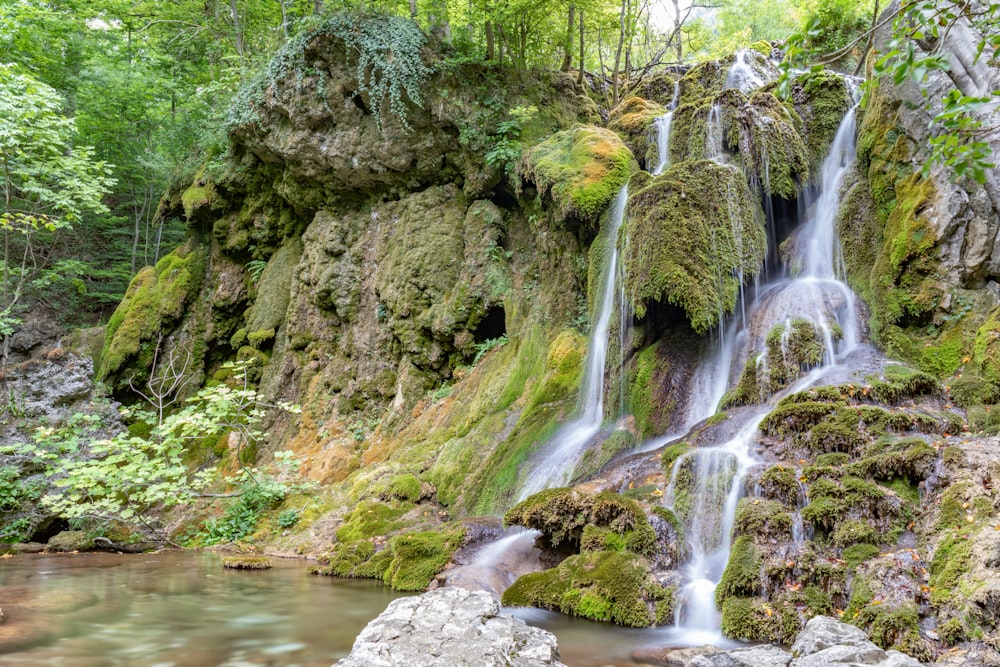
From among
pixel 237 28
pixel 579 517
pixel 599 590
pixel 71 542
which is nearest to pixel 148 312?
pixel 71 542

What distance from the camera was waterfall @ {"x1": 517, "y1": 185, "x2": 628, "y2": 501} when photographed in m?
8.54

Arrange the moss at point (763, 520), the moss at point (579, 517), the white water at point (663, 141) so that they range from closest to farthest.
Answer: the moss at point (763, 520) → the moss at point (579, 517) → the white water at point (663, 141)

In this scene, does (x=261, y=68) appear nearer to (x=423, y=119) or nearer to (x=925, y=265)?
(x=423, y=119)

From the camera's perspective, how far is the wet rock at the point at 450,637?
3152mm

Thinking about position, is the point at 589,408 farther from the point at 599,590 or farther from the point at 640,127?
the point at 640,127

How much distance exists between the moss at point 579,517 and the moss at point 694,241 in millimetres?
3437

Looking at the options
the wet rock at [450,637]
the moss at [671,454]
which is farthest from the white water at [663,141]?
the wet rock at [450,637]

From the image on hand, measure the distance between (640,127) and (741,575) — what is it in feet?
36.3

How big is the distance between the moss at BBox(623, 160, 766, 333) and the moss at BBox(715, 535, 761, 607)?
4023mm

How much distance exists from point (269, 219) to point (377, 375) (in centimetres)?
647

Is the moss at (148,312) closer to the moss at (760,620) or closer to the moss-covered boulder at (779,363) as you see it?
the moss-covered boulder at (779,363)

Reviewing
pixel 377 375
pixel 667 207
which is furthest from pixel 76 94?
pixel 667 207

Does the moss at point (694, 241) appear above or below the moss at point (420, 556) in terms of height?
above

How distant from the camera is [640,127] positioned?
45.6 ft
